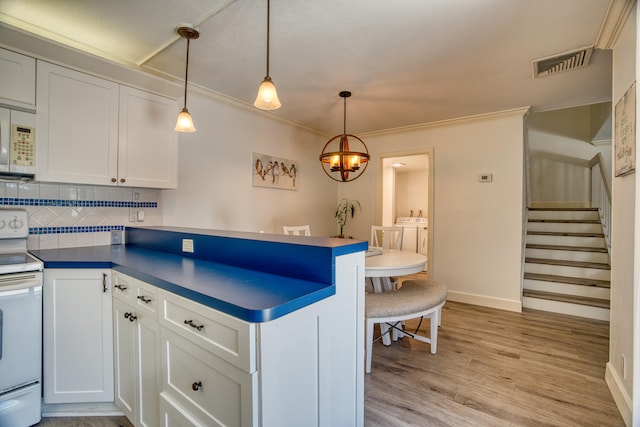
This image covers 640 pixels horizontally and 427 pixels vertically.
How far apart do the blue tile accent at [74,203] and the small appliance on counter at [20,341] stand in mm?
533

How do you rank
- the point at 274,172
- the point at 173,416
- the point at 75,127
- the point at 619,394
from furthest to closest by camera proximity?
the point at 274,172 < the point at 75,127 < the point at 619,394 < the point at 173,416

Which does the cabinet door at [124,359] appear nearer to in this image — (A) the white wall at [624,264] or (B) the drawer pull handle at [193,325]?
(B) the drawer pull handle at [193,325]

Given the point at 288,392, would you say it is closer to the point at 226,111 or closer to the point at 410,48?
the point at 410,48

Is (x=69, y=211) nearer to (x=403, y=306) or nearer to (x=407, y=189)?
(x=403, y=306)

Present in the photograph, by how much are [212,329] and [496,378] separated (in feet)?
7.03

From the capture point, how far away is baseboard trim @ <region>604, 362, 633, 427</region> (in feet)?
5.49

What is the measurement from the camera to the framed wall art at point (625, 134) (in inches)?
63.7

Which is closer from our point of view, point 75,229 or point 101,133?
point 101,133

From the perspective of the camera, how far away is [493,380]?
212 centimetres

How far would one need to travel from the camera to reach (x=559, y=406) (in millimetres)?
1847

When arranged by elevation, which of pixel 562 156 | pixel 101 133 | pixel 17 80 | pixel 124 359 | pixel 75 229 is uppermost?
pixel 562 156

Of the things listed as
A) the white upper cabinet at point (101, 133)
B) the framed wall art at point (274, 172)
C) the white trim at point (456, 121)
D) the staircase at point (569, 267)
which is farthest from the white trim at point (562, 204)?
the white upper cabinet at point (101, 133)

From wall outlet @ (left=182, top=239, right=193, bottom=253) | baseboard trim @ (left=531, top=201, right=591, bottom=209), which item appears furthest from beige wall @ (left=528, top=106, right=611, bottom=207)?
wall outlet @ (left=182, top=239, right=193, bottom=253)

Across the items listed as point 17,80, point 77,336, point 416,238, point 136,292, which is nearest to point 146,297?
point 136,292
